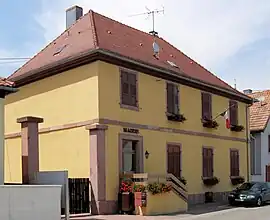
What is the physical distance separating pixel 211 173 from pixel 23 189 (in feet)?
51.0

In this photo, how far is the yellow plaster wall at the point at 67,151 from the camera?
20.6 metres

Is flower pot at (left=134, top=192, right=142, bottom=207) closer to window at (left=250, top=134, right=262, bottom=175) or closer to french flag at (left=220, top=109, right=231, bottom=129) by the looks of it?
french flag at (left=220, top=109, right=231, bottom=129)

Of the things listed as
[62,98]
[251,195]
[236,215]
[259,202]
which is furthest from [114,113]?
[259,202]

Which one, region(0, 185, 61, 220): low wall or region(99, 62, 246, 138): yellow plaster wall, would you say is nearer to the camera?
region(0, 185, 61, 220): low wall

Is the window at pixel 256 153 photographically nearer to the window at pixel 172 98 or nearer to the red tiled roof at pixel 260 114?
the red tiled roof at pixel 260 114

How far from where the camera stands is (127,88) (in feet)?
70.8

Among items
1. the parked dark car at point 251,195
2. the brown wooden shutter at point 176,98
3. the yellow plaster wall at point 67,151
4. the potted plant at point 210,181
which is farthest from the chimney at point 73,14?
the parked dark car at point 251,195

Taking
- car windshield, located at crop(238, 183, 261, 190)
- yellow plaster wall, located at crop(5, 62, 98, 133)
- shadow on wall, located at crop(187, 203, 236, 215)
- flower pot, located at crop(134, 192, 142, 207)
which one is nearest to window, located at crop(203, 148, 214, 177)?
shadow on wall, located at crop(187, 203, 236, 215)

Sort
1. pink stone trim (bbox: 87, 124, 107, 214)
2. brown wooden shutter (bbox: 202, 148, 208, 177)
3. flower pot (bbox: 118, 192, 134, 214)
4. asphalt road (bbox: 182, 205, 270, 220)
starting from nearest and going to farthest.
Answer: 1. asphalt road (bbox: 182, 205, 270, 220)
2. pink stone trim (bbox: 87, 124, 107, 214)
3. flower pot (bbox: 118, 192, 134, 214)
4. brown wooden shutter (bbox: 202, 148, 208, 177)

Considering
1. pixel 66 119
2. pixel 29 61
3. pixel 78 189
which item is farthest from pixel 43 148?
pixel 29 61

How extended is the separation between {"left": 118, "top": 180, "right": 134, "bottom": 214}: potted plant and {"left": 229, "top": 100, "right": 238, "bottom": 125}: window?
11119mm

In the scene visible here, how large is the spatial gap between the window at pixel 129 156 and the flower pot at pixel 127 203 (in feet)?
4.86

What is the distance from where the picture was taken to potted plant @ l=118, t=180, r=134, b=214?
65.4ft

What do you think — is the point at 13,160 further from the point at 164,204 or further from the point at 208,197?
the point at 208,197
